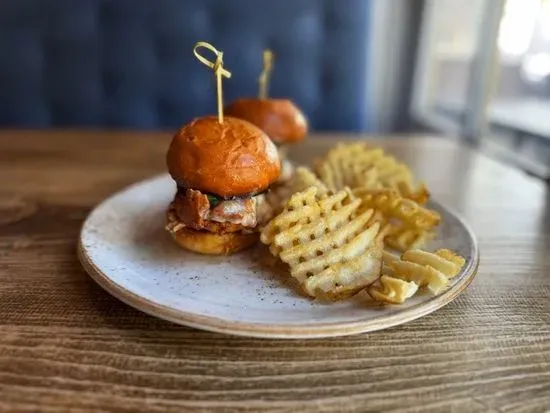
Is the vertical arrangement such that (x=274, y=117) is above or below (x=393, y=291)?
above

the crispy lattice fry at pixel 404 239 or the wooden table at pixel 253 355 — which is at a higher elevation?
the crispy lattice fry at pixel 404 239

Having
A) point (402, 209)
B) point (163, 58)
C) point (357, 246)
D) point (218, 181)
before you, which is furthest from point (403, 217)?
point (163, 58)

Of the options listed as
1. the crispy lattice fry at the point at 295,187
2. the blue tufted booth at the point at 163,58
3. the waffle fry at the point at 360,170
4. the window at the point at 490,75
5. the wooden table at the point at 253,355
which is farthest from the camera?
the blue tufted booth at the point at 163,58

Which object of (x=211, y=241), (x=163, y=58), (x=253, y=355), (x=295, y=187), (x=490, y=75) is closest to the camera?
(x=253, y=355)

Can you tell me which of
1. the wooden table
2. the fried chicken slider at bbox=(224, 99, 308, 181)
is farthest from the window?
the wooden table

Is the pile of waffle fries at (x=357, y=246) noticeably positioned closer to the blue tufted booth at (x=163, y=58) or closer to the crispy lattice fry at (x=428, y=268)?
the crispy lattice fry at (x=428, y=268)

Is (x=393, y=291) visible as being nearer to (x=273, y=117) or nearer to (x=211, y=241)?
(x=211, y=241)

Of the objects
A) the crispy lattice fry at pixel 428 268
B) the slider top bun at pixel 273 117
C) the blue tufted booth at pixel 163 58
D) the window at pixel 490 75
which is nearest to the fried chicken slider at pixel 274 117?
the slider top bun at pixel 273 117
